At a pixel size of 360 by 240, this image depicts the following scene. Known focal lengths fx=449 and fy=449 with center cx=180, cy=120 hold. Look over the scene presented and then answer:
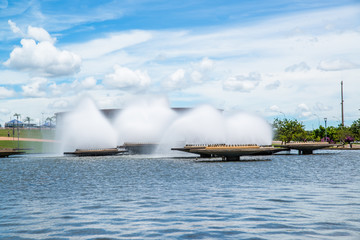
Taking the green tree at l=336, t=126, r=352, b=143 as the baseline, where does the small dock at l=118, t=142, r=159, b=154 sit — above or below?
below

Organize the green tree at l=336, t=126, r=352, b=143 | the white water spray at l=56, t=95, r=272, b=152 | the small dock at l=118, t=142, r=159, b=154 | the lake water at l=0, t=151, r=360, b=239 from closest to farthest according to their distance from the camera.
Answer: the lake water at l=0, t=151, r=360, b=239, the white water spray at l=56, t=95, r=272, b=152, the small dock at l=118, t=142, r=159, b=154, the green tree at l=336, t=126, r=352, b=143

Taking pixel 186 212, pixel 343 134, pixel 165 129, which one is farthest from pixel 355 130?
pixel 186 212

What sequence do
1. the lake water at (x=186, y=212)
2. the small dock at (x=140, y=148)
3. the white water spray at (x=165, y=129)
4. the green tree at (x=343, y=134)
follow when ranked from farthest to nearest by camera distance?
the green tree at (x=343, y=134) < the small dock at (x=140, y=148) < the white water spray at (x=165, y=129) < the lake water at (x=186, y=212)

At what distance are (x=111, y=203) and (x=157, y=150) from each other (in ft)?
292

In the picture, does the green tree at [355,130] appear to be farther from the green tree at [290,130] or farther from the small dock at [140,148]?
the small dock at [140,148]

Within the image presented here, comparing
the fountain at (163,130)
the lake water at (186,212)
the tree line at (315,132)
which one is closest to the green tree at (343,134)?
the tree line at (315,132)

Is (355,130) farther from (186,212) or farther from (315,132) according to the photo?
(186,212)

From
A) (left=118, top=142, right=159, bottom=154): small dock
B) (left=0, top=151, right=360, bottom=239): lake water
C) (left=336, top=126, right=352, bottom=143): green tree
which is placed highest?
(left=336, top=126, right=352, bottom=143): green tree

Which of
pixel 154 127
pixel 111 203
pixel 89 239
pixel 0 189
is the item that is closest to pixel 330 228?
pixel 89 239

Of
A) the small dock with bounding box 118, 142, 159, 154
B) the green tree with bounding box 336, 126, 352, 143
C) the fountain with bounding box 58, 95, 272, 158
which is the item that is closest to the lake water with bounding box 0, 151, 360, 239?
the fountain with bounding box 58, 95, 272, 158

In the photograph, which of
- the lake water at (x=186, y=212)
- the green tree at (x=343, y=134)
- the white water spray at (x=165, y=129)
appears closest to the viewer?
the lake water at (x=186, y=212)

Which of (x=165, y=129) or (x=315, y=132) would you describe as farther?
(x=315, y=132)

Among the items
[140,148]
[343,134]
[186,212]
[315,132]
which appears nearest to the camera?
[186,212]

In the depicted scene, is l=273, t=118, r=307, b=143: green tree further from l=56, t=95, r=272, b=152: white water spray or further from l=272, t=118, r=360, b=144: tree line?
l=56, t=95, r=272, b=152: white water spray
